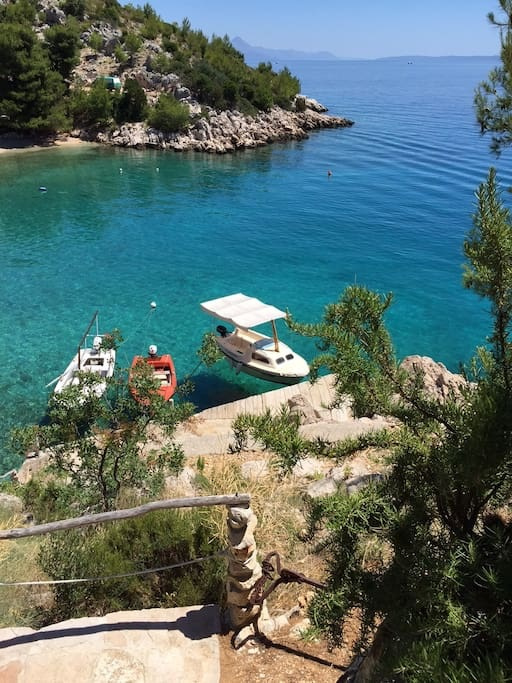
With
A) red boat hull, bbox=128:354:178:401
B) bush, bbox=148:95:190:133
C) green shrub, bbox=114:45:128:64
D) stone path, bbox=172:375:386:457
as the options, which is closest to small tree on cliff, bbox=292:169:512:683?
stone path, bbox=172:375:386:457

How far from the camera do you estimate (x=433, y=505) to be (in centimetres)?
353

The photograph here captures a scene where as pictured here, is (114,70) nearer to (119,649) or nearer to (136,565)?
(136,565)

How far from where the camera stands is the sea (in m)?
20.6

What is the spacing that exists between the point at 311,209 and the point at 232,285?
1510 centimetres

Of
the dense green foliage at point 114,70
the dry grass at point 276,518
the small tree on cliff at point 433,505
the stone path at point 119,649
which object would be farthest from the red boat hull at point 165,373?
the dense green foliage at point 114,70

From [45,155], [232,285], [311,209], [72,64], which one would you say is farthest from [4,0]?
[232,285]

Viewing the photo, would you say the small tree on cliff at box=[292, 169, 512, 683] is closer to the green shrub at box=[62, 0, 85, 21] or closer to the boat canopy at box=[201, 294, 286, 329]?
the boat canopy at box=[201, 294, 286, 329]

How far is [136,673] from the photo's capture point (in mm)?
5035

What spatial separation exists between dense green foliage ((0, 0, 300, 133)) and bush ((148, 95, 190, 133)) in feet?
0.32

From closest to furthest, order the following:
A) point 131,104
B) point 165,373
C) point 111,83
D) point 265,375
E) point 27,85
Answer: point 165,373, point 265,375, point 27,85, point 131,104, point 111,83

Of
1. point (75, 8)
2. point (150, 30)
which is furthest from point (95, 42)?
point (75, 8)

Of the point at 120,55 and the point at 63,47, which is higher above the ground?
the point at 120,55

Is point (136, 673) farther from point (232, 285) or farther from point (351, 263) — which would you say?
point (351, 263)

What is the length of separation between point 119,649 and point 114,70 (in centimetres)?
6496
